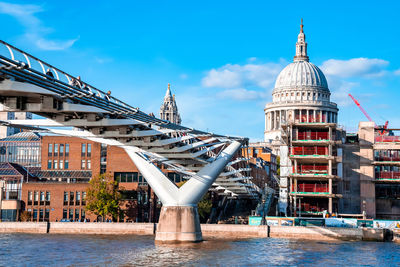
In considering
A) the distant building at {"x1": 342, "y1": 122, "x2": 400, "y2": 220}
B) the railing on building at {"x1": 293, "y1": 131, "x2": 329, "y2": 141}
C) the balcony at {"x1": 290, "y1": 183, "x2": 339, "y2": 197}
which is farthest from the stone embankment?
the railing on building at {"x1": 293, "y1": 131, "x2": 329, "y2": 141}

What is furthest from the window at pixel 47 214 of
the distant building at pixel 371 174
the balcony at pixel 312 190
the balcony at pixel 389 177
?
the balcony at pixel 389 177

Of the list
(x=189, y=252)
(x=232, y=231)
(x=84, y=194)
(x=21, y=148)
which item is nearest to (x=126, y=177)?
(x=84, y=194)

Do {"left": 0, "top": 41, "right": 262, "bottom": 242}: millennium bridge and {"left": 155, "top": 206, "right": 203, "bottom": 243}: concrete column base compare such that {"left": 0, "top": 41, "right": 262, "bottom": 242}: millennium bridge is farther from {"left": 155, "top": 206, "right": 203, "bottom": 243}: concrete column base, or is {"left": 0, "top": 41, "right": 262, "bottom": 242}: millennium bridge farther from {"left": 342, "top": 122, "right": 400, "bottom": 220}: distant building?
{"left": 342, "top": 122, "right": 400, "bottom": 220}: distant building

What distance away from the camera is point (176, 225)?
55969mm

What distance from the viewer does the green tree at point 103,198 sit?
7988 centimetres

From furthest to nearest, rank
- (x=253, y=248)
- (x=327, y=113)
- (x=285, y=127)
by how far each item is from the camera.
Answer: (x=327, y=113) → (x=285, y=127) → (x=253, y=248)

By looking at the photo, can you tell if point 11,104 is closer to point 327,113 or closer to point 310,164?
point 310,164

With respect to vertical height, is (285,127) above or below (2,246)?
above

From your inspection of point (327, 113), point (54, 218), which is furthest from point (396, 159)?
point (327, 113)

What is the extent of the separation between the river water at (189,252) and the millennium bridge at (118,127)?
355cm

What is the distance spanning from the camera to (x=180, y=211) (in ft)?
184

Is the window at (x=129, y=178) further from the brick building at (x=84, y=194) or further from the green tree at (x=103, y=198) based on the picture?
the green tree at (x=103, y=198)

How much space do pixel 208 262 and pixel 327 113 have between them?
521 ft

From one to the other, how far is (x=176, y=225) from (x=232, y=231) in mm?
13259
